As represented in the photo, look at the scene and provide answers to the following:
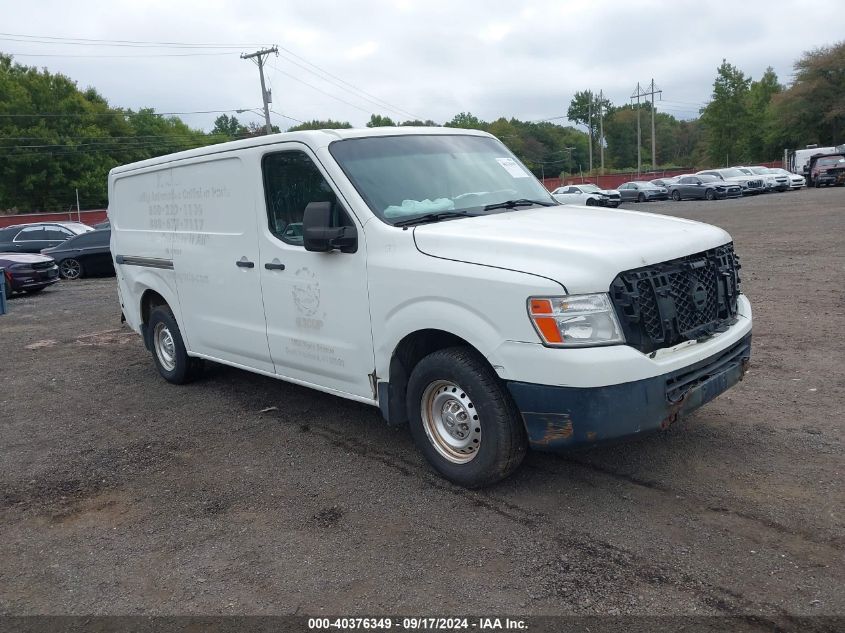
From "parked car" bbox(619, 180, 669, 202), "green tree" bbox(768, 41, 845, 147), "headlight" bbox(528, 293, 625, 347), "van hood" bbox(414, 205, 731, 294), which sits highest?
"green tree" bbox(768, 41, 845, 147)

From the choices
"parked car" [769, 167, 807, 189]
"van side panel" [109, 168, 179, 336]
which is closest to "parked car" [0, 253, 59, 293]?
"van side panel" [109, 168, 179, 336]

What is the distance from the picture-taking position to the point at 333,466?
496cm

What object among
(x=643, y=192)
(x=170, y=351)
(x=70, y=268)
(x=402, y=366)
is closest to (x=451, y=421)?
(x=402, y=366)

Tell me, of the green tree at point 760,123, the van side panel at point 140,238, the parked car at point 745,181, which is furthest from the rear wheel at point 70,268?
the green tree at point 760,123

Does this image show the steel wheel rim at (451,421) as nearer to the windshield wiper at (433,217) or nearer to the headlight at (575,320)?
the headlight at (575,320)

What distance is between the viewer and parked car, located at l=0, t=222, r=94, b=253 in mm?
20594

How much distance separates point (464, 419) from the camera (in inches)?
170

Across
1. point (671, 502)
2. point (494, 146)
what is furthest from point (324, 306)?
point (671, 502)

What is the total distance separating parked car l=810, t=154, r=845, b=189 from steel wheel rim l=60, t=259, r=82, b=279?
37588 millimetres

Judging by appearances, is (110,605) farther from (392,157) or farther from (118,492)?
(392,157)

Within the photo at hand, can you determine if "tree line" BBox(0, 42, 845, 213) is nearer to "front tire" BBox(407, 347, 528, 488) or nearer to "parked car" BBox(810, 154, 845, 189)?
"parked car" BBox(810, 154, 845, 189)

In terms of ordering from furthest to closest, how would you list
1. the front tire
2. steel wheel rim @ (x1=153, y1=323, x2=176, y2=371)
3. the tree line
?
the tree line
steel wheel rim @ (x1=153, y1=323, x2=176, y2=371)
the front tire

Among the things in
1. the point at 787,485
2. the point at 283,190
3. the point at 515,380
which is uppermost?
the point at 283,190

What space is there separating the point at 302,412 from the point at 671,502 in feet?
10.3
